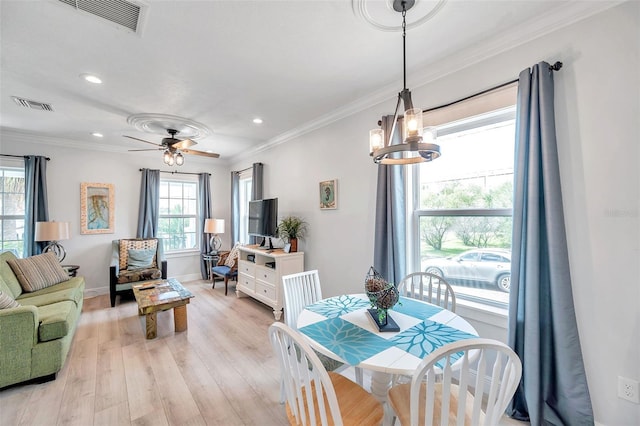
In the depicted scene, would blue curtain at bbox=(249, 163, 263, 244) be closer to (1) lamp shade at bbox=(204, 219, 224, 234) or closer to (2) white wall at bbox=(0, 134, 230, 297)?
(1) lamp shade at bbox=(204, 219, 224, 234)

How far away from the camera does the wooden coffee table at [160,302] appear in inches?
116

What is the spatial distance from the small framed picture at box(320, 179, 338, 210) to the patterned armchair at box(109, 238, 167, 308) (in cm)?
309

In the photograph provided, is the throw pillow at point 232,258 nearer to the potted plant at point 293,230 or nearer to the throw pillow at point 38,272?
the potted plant at point 293,230

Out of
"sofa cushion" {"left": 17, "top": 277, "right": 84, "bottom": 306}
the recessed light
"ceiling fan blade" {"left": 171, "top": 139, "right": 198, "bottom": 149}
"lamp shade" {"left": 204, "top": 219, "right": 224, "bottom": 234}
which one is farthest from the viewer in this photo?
"lamp shade" {"left": 204, "top": 219, "right": 224, "bottom": 234}

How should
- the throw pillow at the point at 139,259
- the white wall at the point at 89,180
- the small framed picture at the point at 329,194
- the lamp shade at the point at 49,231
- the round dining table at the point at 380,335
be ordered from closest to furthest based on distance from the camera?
the round dining table at the point at 380,335
the small framed picture at the point at 329,194
the lamp shade at the point at 49,231
the white wall at the point at 89,180
the throw pillow at the point at 139,259

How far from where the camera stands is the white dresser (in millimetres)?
3584

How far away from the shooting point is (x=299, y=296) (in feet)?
7.16

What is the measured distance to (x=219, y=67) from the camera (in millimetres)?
2273

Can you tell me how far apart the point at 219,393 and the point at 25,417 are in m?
1.27

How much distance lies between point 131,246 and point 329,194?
3.78 metres

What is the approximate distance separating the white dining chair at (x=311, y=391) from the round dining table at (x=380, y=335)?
0.58 feet

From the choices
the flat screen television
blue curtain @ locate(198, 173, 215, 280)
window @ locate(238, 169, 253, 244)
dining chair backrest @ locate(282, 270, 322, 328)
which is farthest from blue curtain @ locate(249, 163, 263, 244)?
dining chair backrest @ locate(282, 270, 322, 328)

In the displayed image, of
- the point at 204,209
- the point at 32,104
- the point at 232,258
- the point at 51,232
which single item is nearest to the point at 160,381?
the point at 232,258

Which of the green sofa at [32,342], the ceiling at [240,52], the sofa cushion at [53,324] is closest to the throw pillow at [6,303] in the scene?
the green sofa at [32,342]
